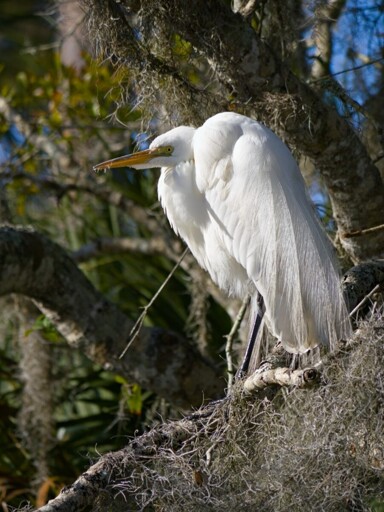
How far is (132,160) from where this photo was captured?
2615mm

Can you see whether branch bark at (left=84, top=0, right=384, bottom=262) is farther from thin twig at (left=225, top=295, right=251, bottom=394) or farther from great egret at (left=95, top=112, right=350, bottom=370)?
thin twig at (left=225, top=295, right=251, bottom=394)

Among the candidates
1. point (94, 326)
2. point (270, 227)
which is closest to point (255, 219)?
point (270, 227)

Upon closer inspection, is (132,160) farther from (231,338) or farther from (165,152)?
(231,338)

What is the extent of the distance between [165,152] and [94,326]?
0.72m

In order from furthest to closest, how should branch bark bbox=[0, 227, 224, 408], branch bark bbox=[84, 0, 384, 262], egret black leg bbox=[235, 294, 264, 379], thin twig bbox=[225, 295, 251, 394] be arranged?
branch bark bbox=[0, 227, 224, 408], egret black leg bbox=[235, 294, 264, 379], thin twig bbox=[225, 295, 251, 394], branch bark bbox=[84, 0, 384, 262]

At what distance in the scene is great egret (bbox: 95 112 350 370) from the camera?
7.82 ft

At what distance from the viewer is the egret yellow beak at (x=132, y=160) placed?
8.46 ft

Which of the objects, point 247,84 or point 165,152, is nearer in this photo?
point 247,84

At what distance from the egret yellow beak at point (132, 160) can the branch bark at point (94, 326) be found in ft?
1.55

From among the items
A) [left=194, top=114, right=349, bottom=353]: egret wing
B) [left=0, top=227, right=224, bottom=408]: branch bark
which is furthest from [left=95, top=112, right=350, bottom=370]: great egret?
[left=0, top=227, right=224, bottom=408]: branch bark

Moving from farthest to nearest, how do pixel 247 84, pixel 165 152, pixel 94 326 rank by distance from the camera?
pixel 94 326 < pixel 165 152 < pixel 247 84

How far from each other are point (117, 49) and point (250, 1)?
482 mm

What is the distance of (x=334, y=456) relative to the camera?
1.74 metres

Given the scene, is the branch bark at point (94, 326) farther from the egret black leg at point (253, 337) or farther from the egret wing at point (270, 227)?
the egret wing at point (270, 227)
